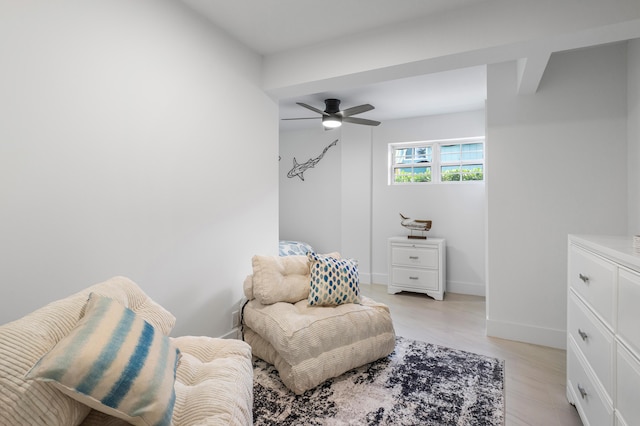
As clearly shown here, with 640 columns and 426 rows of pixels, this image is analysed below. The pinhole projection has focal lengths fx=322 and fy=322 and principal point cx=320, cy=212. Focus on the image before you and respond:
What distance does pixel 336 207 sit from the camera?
5.34 m

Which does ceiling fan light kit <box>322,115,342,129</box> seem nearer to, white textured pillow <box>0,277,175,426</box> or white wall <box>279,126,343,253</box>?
white wall <box>279,126,343,253</box>

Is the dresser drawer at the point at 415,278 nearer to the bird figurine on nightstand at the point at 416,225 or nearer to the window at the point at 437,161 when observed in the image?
the bird figurine on nightstand at the point at 416,225

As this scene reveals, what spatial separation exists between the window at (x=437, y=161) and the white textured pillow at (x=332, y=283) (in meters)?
2.79

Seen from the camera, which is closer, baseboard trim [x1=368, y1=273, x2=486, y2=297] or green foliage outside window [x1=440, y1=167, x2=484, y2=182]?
baseboard trim [x1=368, y1=273, x2=486, y2=297]

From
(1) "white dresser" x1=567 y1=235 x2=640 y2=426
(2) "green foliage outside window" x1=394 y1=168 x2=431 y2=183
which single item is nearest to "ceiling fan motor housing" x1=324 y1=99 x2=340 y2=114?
(2) "green foliage outside window" x1=394 y1=168 x2=431 y2=183

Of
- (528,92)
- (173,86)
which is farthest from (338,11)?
(528,92)

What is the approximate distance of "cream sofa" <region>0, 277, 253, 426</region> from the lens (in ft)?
2.68

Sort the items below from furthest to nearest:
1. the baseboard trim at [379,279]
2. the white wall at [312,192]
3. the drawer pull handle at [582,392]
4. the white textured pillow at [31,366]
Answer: the white wall at [312,192], the baseboard trim at [379,279], the drawer pull handle at [582,392], the white textured pillow at [31,366]

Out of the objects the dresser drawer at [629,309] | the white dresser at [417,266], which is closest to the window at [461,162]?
the white dresser at [417,266]

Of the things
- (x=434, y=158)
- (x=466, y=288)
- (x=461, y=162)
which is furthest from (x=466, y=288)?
A: (x=434, y=158)

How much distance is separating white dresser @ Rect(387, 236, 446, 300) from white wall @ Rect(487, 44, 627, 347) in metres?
1.25

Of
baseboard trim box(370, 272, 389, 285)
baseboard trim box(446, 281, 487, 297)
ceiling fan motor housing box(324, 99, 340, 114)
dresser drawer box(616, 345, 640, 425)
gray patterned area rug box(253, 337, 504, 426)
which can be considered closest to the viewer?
dresser drawer box(616, 345, 640, 425)

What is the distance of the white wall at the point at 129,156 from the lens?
1456 millimetres

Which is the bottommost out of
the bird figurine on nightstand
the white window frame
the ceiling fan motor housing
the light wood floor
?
the light wood floor
